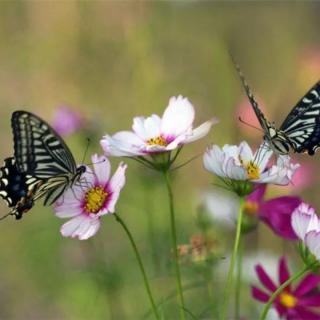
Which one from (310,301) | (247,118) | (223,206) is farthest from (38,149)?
(247,118)

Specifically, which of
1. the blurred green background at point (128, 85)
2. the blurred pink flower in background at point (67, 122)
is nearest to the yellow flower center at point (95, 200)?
the blurred green background at point (128, 85)

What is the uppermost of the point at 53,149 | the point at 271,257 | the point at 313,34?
the point at 313,34

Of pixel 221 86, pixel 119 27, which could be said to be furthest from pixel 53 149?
pixel 119 27

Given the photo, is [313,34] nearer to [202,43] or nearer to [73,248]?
[202,43]

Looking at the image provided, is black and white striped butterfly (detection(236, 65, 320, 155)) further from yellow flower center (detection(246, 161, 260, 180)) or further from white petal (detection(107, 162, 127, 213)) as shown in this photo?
white petal (detection(107, 162, 127, 213))

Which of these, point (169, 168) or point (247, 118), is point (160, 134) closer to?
point (169, 168)

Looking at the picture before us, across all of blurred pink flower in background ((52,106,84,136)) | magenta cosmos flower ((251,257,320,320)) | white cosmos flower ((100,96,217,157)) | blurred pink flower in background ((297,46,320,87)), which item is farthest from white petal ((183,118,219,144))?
blurred pink flower in background ((297,46,320,87))
